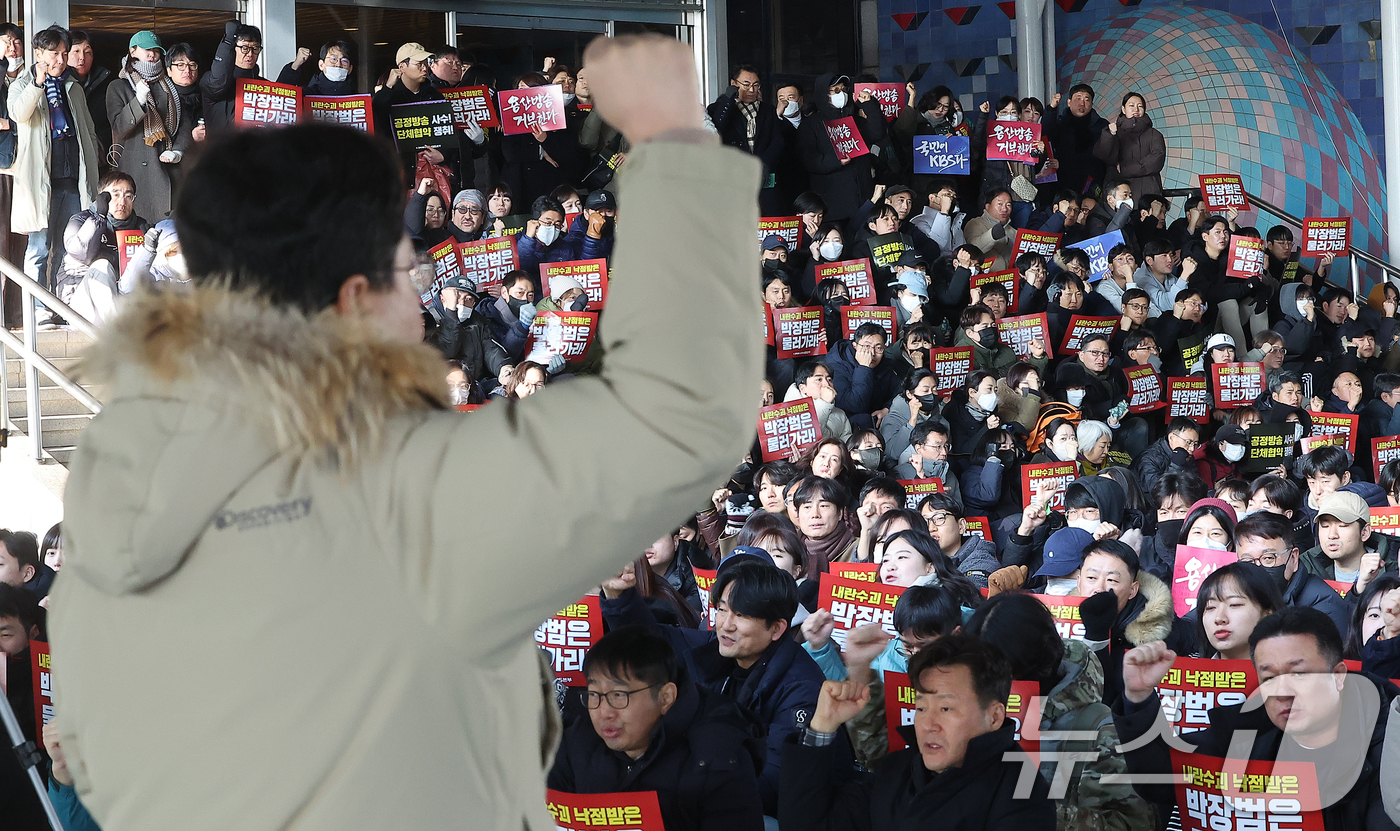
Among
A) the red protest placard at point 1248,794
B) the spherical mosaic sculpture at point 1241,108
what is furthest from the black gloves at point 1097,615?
the spherical mosaic sculpture at point 1241,108

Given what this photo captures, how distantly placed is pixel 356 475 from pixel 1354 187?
14.6 metres

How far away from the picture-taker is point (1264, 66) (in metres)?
14.1

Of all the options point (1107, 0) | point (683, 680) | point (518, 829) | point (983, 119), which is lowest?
point (683, 680)

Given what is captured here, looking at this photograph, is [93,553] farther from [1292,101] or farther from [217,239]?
[1292,101]

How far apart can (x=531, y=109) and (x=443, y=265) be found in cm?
177

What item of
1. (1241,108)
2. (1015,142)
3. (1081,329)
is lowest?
(1081,329)

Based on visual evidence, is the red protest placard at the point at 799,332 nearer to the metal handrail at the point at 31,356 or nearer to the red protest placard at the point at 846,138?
the red protest placard at the point at 846,138

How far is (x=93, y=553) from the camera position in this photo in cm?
90

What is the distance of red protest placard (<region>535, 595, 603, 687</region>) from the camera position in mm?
4133

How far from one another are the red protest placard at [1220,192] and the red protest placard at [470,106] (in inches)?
245

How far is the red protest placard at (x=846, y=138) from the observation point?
35.0ft

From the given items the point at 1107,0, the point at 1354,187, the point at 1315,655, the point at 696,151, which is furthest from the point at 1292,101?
the point at 696,151

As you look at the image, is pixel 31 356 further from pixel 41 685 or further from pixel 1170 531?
pixel 1170 531

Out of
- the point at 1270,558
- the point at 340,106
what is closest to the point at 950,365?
the point at 1270,558
